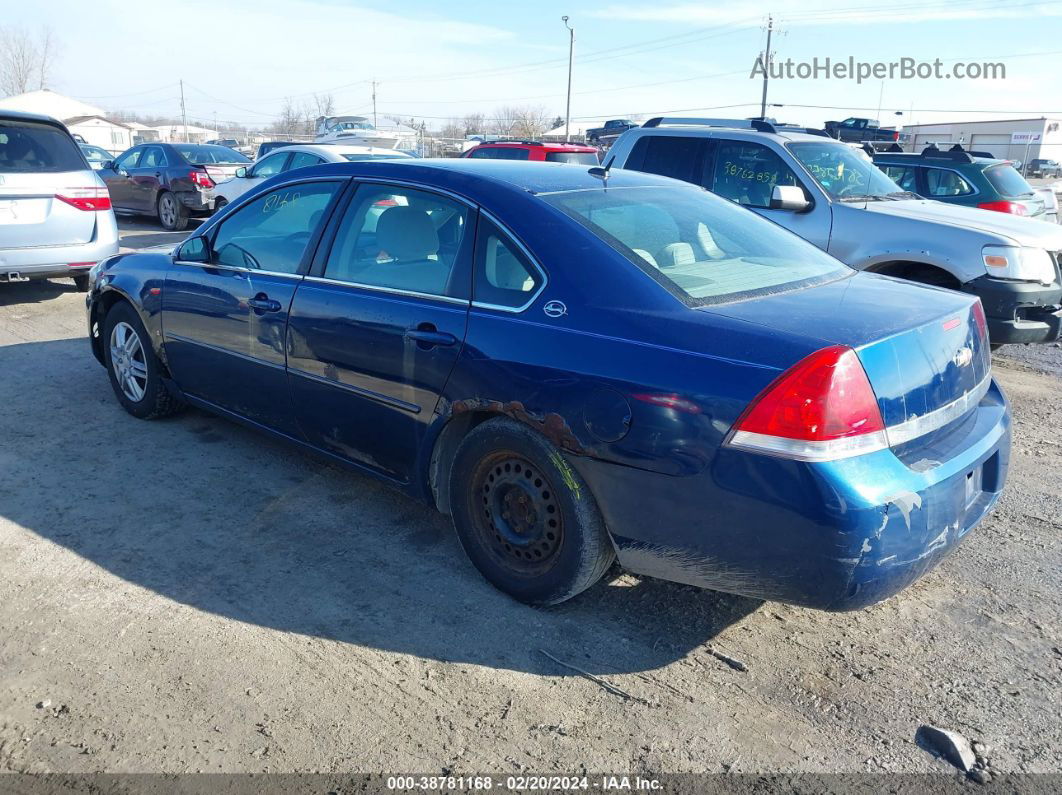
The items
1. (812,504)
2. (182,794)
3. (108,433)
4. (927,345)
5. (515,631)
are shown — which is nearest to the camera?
(182,794)

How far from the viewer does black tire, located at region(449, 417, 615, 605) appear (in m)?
3.00

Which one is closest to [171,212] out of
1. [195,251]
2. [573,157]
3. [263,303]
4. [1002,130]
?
[573,157]

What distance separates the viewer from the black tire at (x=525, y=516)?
3.00 m

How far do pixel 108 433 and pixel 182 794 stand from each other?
10.6 ft

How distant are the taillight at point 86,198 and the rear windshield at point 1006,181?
10.7 metres

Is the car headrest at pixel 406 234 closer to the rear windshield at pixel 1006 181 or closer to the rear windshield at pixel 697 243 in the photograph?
the rear windshield at pixel 697 243

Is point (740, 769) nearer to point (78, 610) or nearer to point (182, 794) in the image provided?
point (182, 794)

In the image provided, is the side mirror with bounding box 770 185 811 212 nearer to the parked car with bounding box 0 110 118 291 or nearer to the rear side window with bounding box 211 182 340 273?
the rear side window with bounding box 211 182 340 273

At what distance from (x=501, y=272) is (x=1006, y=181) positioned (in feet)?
35.3

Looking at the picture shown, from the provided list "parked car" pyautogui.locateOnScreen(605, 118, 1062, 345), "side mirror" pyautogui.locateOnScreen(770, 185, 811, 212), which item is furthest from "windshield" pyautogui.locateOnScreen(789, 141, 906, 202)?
"side mirror" pyautogui.locateOnScreen(770, 185, 811, 212)

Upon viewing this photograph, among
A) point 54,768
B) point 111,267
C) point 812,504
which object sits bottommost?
point 54,768

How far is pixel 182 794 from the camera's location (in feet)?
7.70

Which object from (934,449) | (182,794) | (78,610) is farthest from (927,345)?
(78,610)

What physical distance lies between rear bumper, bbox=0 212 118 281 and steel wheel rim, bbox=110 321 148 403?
3315 mm
